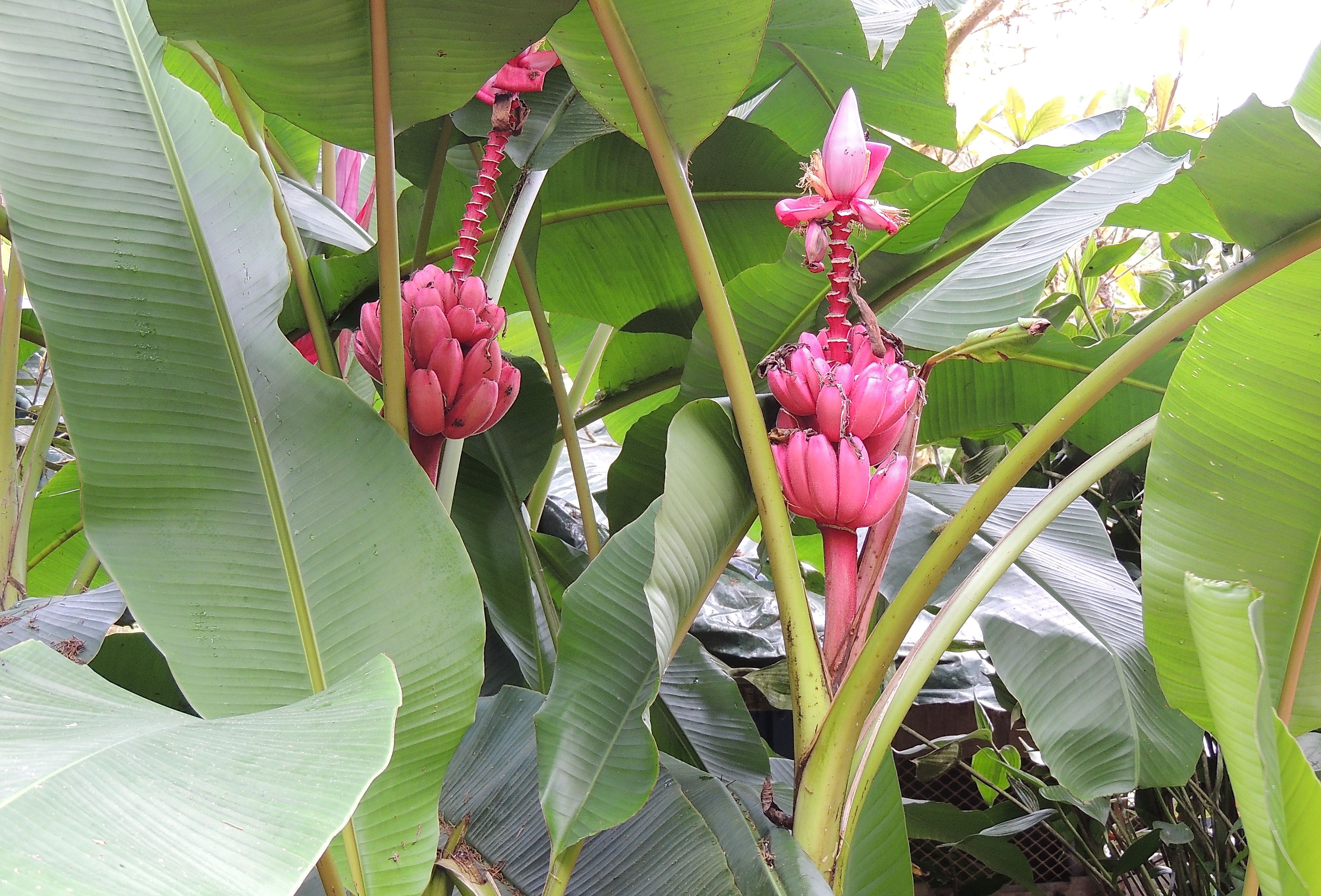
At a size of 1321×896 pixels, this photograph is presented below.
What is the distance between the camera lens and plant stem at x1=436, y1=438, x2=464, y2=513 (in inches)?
21.0

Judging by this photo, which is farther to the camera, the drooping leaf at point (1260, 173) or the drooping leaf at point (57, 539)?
the drooping leaf at point (57, 539)

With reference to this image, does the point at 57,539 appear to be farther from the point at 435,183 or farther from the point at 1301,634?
the point at 1301,634

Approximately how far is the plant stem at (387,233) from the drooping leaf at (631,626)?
0.48ft

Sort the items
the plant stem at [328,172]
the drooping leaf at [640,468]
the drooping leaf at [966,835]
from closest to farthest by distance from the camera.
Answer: the drooping leaf at [640,468]
the drooping leaf at [966,835]
the plant stem at [328,172]

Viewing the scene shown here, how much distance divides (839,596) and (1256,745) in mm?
228

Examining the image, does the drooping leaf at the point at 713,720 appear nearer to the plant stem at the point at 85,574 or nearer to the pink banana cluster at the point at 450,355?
the pink banana cluster at the point at 450,355

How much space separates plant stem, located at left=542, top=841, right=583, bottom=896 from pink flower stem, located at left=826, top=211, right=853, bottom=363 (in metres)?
0.30

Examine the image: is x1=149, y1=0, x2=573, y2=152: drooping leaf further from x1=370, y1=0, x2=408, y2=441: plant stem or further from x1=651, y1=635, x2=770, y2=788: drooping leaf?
x1=651, y1=635, x2=770, y2=788: drooping leaf

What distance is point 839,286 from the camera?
47 cm

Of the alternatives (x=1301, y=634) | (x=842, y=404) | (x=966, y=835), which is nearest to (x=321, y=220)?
(x=842, y=404)

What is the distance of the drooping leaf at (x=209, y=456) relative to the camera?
415mm

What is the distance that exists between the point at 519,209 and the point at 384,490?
240mm

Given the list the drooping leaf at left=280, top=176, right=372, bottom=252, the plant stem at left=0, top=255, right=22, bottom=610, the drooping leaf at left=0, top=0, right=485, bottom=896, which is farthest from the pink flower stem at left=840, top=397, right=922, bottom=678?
the plant stem at left=0, top=255, right=22, bottom=610

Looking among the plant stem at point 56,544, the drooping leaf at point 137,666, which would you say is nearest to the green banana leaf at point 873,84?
the drooping leaf at point 137,666
